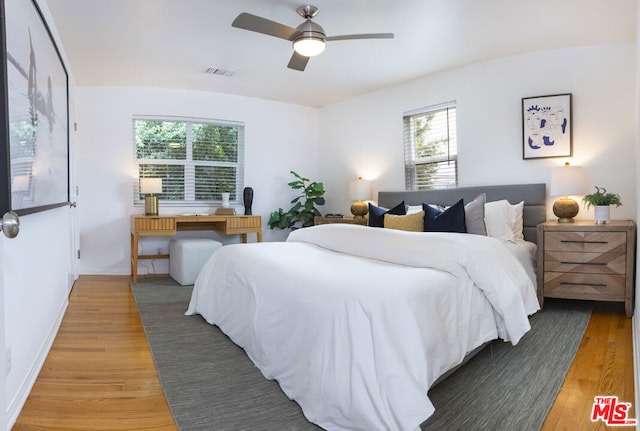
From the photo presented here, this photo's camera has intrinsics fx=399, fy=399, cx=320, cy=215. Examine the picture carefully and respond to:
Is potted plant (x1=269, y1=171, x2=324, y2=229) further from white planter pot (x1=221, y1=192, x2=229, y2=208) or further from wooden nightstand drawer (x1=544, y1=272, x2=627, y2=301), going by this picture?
wooden nightstand drawer (x1=544, y1=272, x2=627, y2=301)

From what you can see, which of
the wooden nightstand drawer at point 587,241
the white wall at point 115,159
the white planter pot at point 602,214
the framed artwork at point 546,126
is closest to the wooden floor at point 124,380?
the wooden nightstand drawer at point 587,241

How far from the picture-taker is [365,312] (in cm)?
159

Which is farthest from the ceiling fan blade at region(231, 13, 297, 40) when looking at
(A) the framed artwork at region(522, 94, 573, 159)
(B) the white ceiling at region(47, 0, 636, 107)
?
(A) the framed artwork at region(522, 94, 573, 159)

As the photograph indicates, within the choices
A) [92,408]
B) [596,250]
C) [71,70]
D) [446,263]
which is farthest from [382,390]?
[71,70]

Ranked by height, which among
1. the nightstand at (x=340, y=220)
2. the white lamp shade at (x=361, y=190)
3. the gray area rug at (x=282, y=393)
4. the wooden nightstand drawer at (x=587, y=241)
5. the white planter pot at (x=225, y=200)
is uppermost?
the white lamp shade at (x=361, y=190)

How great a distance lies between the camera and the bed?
152 centimetres

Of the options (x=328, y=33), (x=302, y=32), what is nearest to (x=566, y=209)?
(x=328, y=33)

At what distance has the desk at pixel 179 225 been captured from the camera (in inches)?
177

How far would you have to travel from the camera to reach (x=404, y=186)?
4.88 meters

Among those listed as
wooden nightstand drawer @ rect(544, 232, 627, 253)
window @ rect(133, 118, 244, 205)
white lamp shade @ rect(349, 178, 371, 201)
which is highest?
window @ rect(133, 118, 244, 205)

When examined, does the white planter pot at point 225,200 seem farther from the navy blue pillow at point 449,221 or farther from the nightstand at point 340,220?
the navy blue pillow at point 449,221

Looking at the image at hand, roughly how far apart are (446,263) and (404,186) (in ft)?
9.21

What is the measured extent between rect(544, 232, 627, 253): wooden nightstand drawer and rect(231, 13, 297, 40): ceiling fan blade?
2.59 meters

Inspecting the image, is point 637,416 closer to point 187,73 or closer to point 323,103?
point 187,73
